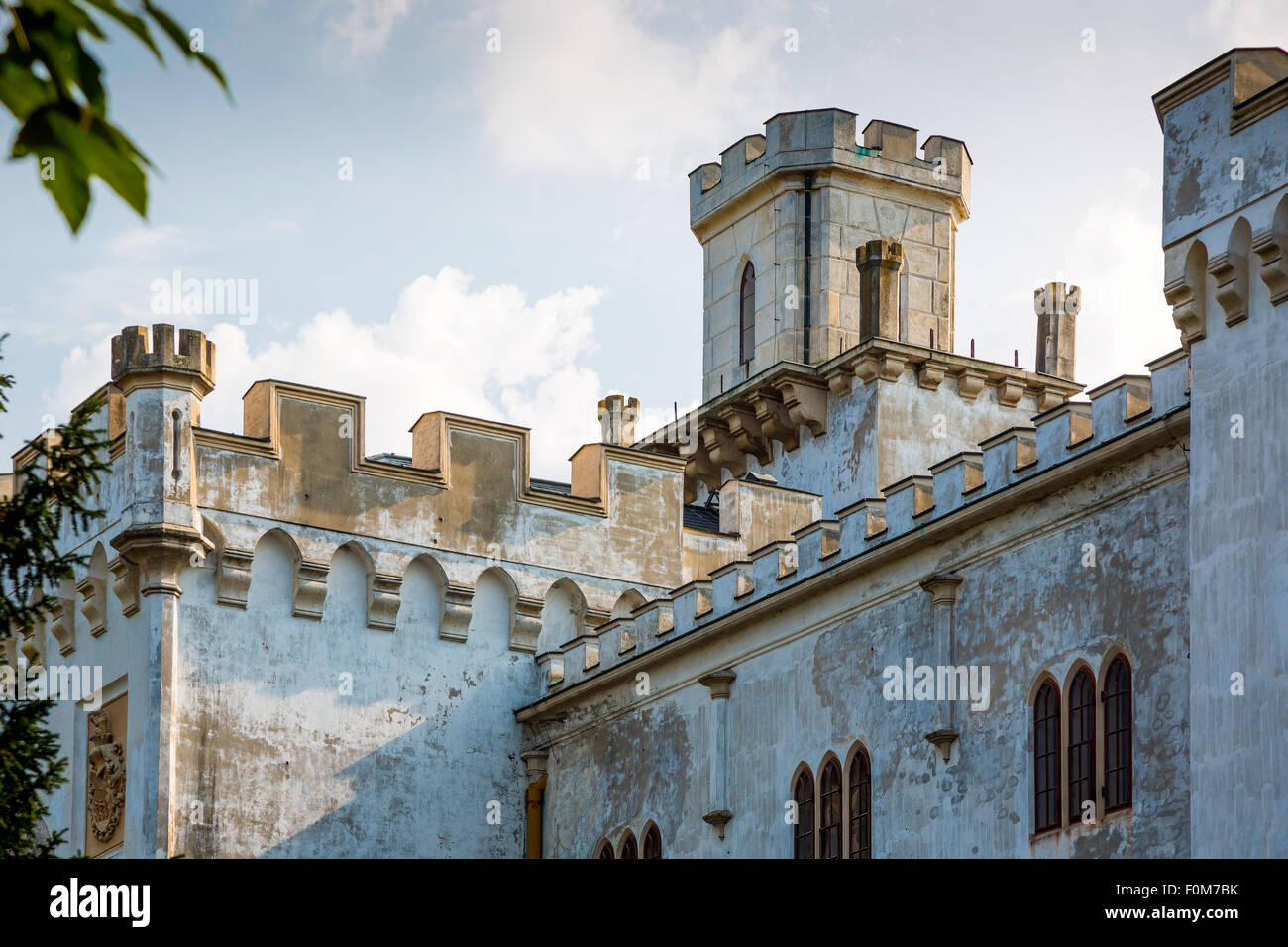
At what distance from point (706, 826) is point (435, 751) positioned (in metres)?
4.74

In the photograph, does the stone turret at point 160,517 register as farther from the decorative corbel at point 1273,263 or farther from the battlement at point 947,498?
the decorative corbel at point 1273,263

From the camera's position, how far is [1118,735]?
19953 mm

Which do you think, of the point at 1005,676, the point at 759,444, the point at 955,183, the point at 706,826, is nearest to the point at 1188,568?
the point at 1005,676

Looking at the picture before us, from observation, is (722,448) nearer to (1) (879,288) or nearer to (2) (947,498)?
(1) (879,288)

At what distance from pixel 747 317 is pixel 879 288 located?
338cm

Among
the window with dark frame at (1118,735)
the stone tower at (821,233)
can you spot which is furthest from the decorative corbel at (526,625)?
the window with dark frame at (1118,735)

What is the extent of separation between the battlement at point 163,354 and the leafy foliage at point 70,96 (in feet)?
83.1

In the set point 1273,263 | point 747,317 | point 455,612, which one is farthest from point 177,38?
point 747,317

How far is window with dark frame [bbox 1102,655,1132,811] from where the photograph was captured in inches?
779

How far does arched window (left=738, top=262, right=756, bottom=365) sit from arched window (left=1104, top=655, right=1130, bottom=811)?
16.9 meters

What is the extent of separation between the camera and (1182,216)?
18.8m

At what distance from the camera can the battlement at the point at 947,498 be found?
20.3 meters
